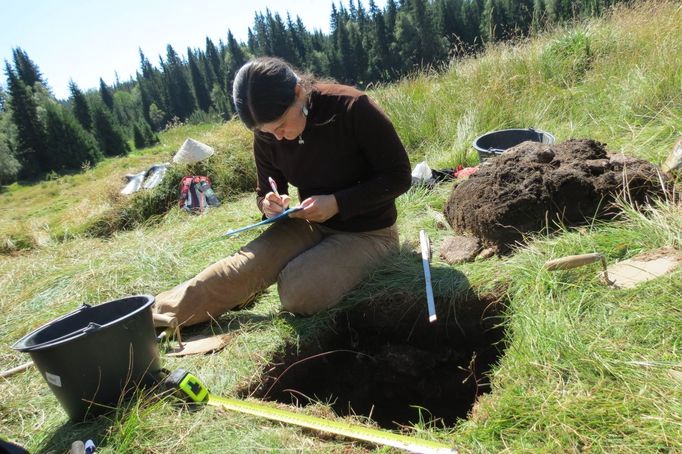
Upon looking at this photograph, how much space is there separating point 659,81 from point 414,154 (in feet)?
7.70

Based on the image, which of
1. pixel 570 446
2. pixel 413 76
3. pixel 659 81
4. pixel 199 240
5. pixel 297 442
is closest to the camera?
pixel 570 446

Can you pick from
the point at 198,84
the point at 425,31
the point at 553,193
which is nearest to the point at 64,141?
the point at 425,31

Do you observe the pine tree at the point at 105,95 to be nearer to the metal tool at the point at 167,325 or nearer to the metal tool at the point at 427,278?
the metal tool at the point at 167,325

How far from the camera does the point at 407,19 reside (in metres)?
45.1

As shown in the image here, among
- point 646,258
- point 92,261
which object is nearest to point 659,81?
point 646,258

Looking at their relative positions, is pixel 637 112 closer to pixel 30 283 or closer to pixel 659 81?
pixel 659 81

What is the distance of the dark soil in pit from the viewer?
2121 millimetres

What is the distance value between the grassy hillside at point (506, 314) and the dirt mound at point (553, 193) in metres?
0.12

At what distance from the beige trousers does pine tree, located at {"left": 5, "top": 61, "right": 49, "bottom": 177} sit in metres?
45.2

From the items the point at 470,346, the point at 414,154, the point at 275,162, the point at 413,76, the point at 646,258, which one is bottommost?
the point at 470,346

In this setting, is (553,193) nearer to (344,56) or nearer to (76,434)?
(76,434)

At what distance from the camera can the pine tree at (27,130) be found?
38.9 m

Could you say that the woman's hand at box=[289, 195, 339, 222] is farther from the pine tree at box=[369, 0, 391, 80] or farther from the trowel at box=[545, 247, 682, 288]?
the pine tree at box=[369, 0, 391, 80]

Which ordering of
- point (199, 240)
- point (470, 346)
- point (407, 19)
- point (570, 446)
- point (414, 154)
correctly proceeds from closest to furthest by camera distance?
point (570, 446) → point (470, 346) → point (199, 240) → point (414, 154) → point (407, 19)
